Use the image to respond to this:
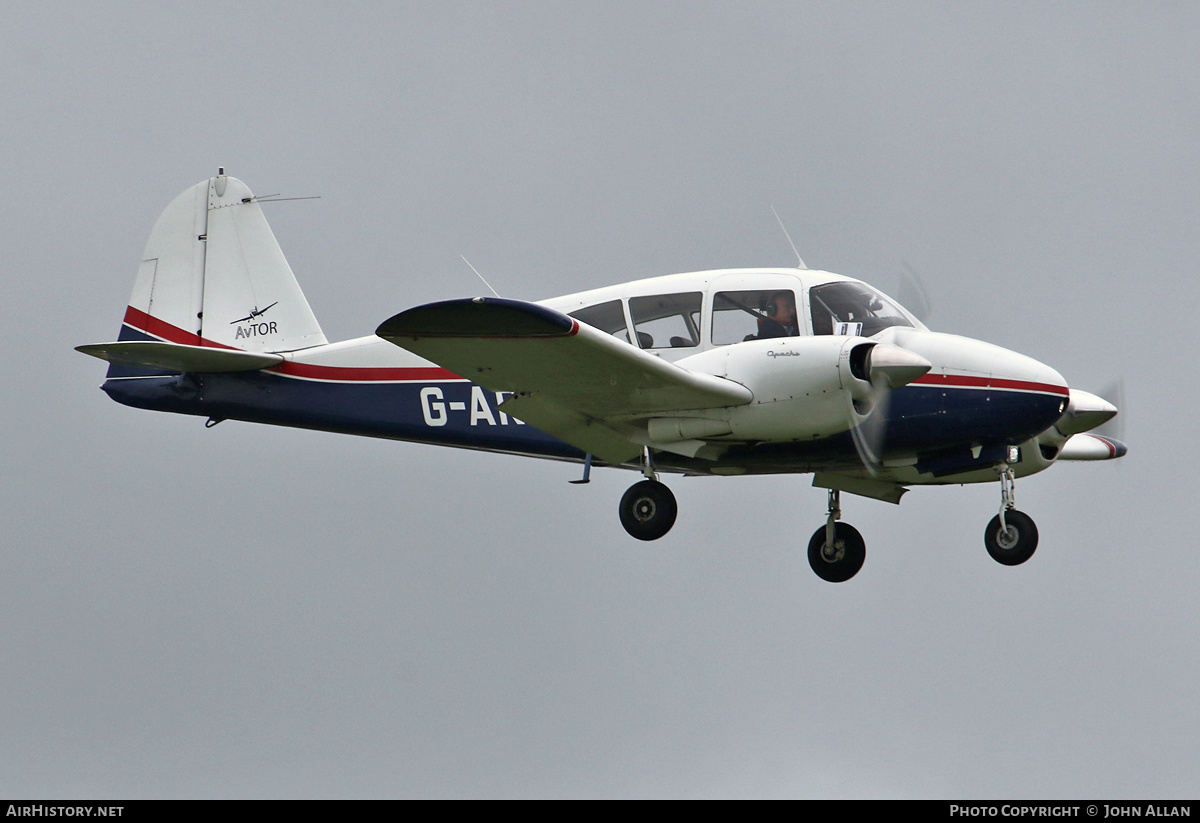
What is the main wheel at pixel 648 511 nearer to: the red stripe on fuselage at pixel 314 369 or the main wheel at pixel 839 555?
the red stripe on fuselage at pixel 314 369

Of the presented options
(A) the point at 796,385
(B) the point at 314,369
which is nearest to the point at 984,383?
(A) the point at 796,385

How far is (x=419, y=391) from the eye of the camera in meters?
17.2

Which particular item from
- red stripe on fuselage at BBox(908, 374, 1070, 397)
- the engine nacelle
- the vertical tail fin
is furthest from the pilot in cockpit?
the vertical tail fin

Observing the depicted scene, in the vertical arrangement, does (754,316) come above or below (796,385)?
above

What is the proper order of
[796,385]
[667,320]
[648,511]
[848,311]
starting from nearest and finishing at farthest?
[796,385]
[648,511]
[848,311]
[667,320]

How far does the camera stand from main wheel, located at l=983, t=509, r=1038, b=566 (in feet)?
51.4

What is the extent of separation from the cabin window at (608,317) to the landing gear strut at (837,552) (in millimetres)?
3726

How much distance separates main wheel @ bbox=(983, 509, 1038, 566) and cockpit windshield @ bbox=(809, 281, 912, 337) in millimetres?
2396

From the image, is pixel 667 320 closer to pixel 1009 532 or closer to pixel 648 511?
pixel 648 511

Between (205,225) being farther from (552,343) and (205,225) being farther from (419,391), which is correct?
(552,343)

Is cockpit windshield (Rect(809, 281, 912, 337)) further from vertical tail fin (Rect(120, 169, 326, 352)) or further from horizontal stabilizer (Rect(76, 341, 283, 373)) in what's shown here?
horizontal stabilizer (Rect(76, 341, 283, 373))

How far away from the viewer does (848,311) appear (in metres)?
15.4

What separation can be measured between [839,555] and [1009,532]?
7.64 feet

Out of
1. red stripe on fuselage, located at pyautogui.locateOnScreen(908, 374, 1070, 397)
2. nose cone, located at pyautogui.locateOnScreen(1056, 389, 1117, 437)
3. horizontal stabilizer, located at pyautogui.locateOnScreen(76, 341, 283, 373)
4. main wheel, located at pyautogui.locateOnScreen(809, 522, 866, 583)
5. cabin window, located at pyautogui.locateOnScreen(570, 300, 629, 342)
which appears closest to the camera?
red stripe on fuselage, located at pyautogui.locateOnScreen(908, 374, 1070, 397)
